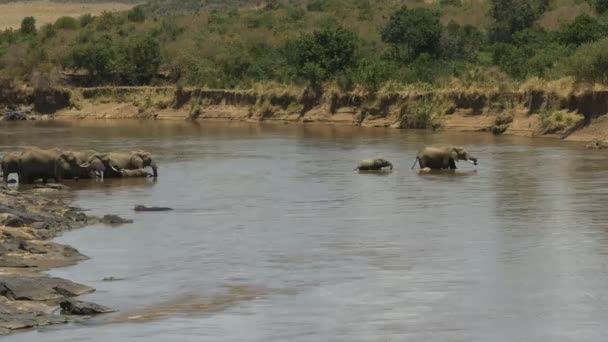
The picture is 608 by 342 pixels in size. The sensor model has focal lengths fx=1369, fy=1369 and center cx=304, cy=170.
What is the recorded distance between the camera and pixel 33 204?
32000 mm

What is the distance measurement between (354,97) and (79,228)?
3753 centimetres

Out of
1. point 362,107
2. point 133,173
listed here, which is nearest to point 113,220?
point 133,173

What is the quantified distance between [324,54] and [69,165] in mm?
31794

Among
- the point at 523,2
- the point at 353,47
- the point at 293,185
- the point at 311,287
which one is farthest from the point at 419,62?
the point at 311,287

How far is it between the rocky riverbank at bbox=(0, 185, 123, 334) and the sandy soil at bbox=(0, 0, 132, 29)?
104100 mm

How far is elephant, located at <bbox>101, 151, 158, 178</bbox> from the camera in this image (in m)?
40.0

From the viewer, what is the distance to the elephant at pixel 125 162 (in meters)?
40.0

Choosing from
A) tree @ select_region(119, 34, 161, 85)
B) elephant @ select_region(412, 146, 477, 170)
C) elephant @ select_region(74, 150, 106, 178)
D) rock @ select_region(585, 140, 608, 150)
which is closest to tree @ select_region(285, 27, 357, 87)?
tree @ select_region(119, 34, 161, 85)

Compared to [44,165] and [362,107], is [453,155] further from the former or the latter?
[362,107]

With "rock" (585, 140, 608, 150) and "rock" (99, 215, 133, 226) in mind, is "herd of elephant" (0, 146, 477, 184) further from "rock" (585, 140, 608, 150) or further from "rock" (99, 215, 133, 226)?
"rock" (99, 215, 133, 226)

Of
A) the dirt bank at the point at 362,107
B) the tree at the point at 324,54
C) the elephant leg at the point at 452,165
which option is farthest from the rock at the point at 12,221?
the tree at the point at 324,54

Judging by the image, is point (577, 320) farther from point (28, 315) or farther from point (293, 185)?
point (293, 185)

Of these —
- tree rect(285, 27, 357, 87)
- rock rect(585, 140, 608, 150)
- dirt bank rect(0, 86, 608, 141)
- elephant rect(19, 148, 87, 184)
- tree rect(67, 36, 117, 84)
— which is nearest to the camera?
elephant rect(19, 148, 87, 184)

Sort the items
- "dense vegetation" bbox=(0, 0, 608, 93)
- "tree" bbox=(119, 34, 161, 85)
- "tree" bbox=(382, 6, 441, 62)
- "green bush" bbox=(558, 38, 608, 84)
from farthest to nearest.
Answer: "tree" bbox=(119, 34, 161, 85) → "tree" bbox=(382, 6, 441, 62) → "dense vegetation" bbox=(0, 0, 608, 93) → "green bush" bbox=(558, 38, 608, 84)
